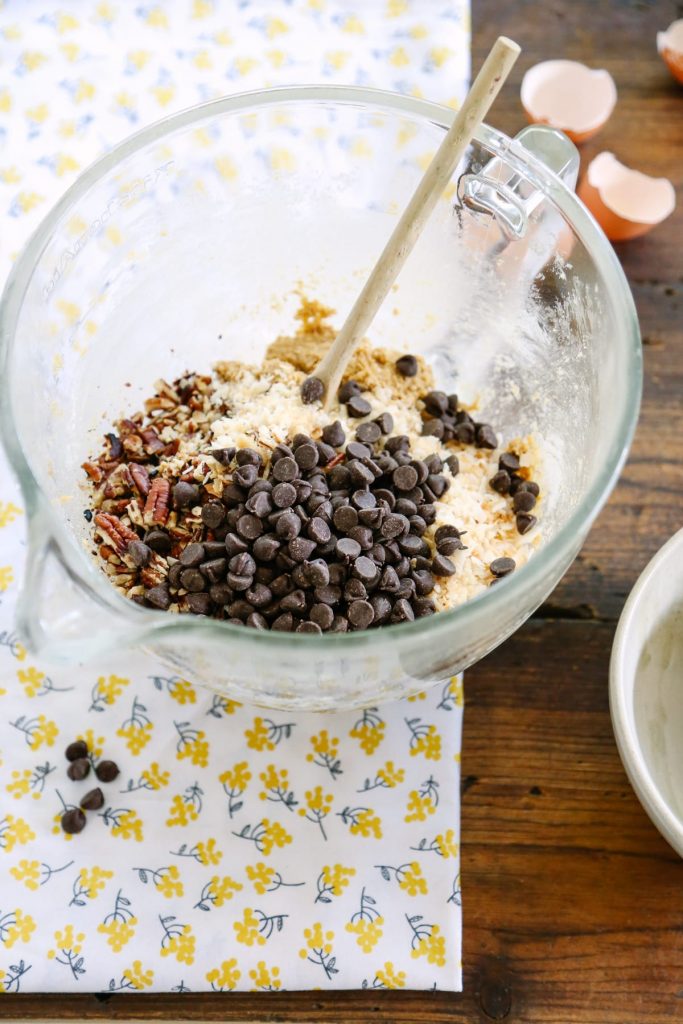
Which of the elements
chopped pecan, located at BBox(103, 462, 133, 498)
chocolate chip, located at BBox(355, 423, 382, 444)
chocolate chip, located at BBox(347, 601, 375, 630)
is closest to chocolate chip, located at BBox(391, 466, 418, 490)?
chocolate chip, located at BBox(355, 423, 382, 444)

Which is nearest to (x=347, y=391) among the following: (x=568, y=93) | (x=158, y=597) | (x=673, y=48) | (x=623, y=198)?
(x=158, y=597)

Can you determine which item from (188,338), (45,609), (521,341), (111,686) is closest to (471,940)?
(111,686)

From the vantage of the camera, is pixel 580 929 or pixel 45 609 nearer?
pixel 45 609

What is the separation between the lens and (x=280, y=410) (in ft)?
5.03

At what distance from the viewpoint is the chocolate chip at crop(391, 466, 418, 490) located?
4.75ft

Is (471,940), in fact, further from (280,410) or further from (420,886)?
(280,410)

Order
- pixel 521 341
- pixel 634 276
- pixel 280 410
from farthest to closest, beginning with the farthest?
pixel 634 276 < pixel 521 341 < pixel 280 410

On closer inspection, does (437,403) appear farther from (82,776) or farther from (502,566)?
(82,776)

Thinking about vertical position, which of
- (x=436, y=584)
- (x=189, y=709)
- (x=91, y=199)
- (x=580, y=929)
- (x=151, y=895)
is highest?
(x=91, y=199)

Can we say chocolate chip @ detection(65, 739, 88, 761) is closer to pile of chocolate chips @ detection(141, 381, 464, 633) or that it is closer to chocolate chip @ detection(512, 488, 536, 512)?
pile of chocolate chips @ detection(141, 381, 464, 633)

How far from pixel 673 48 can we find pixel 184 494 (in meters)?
1.44

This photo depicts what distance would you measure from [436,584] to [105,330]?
27.8 inches

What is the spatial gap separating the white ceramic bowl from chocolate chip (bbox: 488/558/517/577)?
18 centimetres

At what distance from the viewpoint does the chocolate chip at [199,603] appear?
4.49 ft
